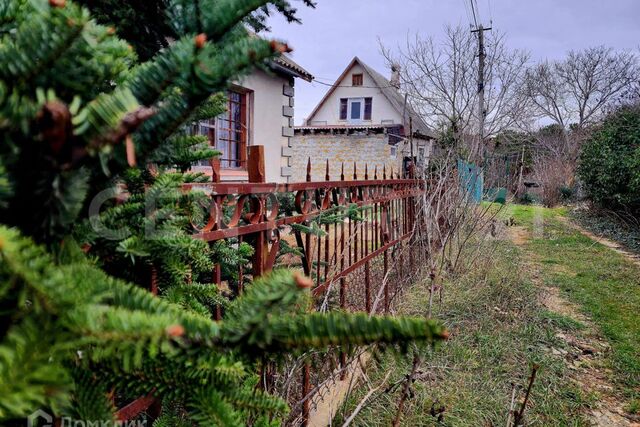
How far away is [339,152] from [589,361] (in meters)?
16.6

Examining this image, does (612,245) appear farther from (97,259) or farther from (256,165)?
(97,259)

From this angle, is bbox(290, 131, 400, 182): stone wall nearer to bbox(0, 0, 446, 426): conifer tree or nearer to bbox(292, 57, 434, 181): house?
bbox(292, 57, 434, 181): house

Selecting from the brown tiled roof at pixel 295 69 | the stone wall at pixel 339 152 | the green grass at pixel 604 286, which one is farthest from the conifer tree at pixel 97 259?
the stone wall at pixel 339 152

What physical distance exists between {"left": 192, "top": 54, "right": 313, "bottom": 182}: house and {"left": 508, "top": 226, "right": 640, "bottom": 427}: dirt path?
620 centimetres

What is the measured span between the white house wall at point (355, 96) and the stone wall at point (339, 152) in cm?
474

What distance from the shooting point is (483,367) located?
3.25 m

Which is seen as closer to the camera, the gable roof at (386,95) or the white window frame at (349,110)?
the gable roof at (386,95)

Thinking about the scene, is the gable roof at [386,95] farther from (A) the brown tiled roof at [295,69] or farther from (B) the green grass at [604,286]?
(B) the green grass at [604,286]

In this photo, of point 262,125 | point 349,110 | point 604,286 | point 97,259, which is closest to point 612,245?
point 604,286

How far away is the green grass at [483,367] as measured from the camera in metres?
2.63

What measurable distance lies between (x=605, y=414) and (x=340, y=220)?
7.44 ft

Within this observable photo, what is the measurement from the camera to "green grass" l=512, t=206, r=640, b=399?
3.66 metres

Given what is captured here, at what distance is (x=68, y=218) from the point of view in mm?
433

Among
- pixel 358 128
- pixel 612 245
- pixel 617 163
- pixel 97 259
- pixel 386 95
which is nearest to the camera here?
pixel 97 259
